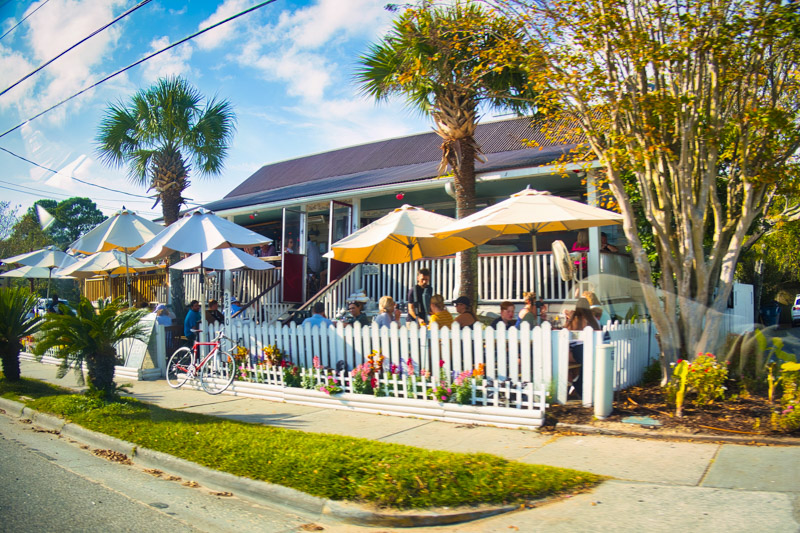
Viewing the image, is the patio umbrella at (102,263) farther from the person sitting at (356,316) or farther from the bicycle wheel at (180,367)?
the person sitting at (356,316)

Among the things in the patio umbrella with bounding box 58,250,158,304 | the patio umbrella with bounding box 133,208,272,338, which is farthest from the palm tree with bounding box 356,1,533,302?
the patio umbrella with bounding box 58,250,158,304

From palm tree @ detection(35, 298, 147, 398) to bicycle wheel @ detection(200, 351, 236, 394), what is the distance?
189 cm

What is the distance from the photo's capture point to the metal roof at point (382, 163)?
1395 cm

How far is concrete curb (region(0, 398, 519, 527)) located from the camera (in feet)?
13.8

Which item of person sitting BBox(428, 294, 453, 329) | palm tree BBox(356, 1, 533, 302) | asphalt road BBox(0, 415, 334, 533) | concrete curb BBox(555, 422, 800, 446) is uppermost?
palm tree BBox(356, 1, 533, 302)

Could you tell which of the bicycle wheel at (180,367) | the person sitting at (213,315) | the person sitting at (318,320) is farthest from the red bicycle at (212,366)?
the person sitting at (213,315)

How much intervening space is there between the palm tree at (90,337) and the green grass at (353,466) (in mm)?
1264

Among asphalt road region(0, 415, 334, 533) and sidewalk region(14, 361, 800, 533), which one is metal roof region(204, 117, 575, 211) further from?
asphalt road region(0, 415, 334, 533)

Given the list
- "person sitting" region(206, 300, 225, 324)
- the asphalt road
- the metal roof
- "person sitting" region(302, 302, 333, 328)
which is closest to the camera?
the asphalt road

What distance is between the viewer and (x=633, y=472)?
5020mm

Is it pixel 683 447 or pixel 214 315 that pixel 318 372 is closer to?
pixel 683 447

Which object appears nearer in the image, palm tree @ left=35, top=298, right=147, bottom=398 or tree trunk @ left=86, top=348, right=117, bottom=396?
palm tree @ left=35, top=298, right=147, bottom=398

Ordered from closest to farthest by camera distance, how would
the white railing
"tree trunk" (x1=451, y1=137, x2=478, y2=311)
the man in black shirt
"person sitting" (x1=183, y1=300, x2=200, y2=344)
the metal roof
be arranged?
the man in black shirt → "tree trunk" (x1=451, y1=137, x2=478, y2=311) → "person sitting" (x1=183, y1=300, x2=200, y2=344) → the white railing → the metal roof

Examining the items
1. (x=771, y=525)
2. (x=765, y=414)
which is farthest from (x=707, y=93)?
(x=771, y=525)
